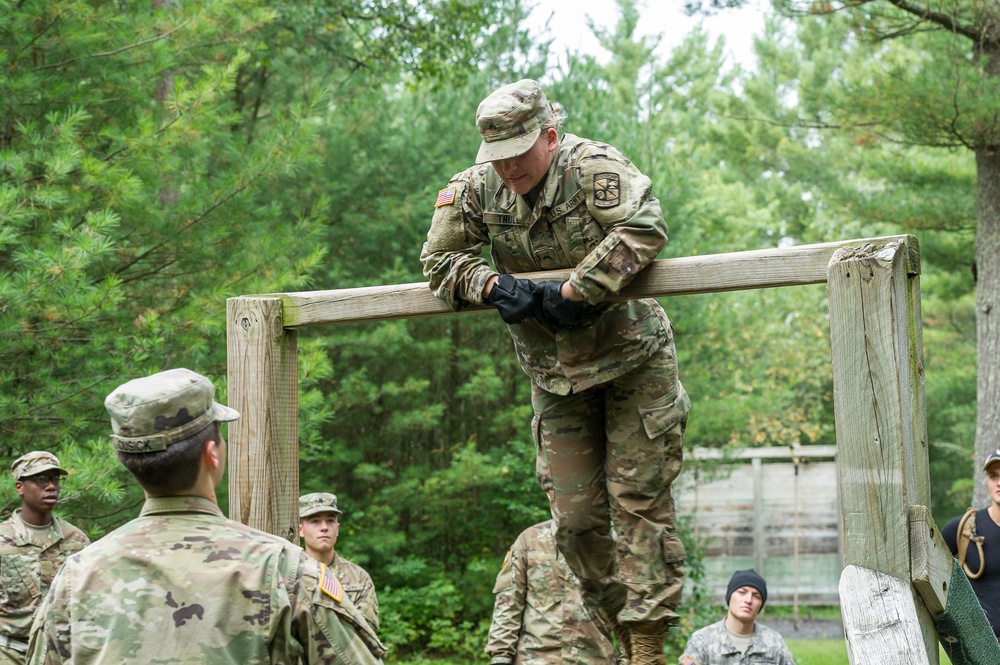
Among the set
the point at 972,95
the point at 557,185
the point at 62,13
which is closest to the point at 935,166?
the point at 972,95

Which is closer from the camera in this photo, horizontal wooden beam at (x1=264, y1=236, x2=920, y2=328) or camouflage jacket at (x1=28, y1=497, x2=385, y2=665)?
camouflage jacket at (x1=28, y1=497, x2=385, y2=665)

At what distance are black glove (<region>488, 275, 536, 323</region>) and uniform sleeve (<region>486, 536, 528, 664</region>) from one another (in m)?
3.65

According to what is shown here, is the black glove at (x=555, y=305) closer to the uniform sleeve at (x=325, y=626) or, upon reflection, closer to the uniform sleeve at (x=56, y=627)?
the uniform sleeve at (x=325, y=626)

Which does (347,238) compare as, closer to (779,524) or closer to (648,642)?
(779,524)

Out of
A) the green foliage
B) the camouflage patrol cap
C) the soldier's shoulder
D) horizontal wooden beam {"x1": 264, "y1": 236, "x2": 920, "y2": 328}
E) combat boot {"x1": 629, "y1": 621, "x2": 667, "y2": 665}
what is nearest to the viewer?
horizontal wooden beam {"x1": 264, "y1": 236, "x2": 920, "y2": 328}

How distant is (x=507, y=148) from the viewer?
3.44 meters

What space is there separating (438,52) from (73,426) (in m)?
6.14

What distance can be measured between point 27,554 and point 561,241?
4600mm

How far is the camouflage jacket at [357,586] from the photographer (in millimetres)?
6621

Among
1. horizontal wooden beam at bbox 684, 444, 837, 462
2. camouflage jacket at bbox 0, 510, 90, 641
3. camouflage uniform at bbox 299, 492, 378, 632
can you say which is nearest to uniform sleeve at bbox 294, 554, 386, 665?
camouflage uniform at bbox 299, 492, 378, 632

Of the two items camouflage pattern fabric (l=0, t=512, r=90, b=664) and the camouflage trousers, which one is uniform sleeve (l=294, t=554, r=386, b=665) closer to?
the camouflage trousers

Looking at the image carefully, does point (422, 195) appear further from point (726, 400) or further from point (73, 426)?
point (73, 426)

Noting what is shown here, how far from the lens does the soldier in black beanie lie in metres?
6.36

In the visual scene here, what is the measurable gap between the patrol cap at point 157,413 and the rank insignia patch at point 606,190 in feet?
4.94
